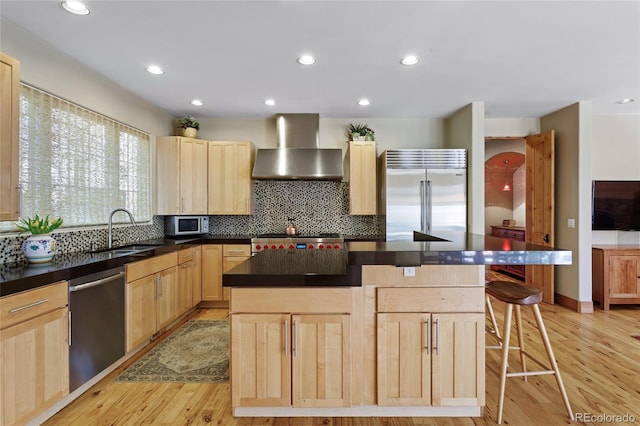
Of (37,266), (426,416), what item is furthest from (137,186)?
(426,416)

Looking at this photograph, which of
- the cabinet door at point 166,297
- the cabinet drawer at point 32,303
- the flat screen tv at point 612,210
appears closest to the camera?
the cabinet drawer at point 32,303

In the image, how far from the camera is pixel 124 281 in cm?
244

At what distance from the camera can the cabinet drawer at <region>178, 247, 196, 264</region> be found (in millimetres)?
3410

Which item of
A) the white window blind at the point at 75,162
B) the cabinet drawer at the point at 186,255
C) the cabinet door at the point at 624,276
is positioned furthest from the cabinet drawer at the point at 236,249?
the cabinet door at the point at 624,276

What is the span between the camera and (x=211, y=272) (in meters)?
3.92

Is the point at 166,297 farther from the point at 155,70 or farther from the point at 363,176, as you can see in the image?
the point at 363,176

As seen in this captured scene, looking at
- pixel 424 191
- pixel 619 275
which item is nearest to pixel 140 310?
pixel 424 191

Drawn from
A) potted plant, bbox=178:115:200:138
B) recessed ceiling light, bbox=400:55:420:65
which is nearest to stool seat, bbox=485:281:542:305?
recessed ceiling light, bbox=400:55:420:65

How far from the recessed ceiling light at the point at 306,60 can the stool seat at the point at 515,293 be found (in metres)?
2.30

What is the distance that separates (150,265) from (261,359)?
1.70 m

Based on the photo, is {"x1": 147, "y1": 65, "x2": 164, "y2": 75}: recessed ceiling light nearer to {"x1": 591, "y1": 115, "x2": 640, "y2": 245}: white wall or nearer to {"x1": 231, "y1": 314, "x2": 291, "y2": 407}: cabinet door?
{"x1": 231, "y1": 314, "x2": 291, "y2": 407}: cabinet door

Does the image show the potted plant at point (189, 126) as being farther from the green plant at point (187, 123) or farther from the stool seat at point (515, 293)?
the stool seat at point (515, 293)

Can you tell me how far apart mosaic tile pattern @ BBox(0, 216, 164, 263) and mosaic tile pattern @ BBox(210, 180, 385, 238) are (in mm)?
870

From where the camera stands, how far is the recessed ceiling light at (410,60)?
2566mm
